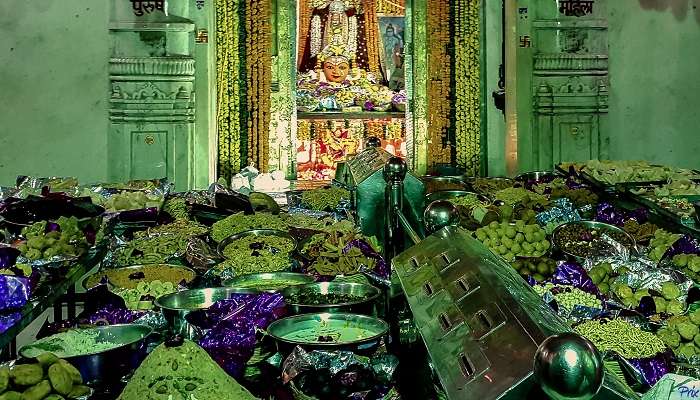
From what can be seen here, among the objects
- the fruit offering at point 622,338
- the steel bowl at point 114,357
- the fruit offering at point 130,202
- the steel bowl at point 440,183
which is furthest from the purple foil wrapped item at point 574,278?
the fruit offering at point 130,202

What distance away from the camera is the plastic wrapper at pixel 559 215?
3.54m

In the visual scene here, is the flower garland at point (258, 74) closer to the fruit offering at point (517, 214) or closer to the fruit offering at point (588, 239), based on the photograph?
the fruit offering at point (517, 214)

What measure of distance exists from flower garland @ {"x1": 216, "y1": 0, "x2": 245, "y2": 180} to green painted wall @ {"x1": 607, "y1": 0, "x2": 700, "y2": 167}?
3091mm

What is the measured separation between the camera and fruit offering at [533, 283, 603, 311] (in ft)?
7.79

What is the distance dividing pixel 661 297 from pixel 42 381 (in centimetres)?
182

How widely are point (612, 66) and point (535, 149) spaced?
0.99 metres

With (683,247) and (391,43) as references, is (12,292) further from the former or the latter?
(391,43)

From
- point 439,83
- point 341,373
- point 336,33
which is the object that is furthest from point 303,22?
point 341,373

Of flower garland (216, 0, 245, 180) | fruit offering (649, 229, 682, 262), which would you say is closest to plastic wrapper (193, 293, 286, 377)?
fruit offering (649, 229, 682, 262)

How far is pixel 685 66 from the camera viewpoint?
6645mm

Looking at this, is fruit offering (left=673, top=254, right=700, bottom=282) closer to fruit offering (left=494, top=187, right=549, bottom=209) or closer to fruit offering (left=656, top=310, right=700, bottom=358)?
fruit offering (left=656, top=310, right=700, bottom=358)

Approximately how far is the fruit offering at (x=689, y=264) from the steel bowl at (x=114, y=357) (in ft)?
6.17

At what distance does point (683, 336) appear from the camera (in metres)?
2.19

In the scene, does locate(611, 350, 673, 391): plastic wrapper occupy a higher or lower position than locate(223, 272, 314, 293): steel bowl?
lower
